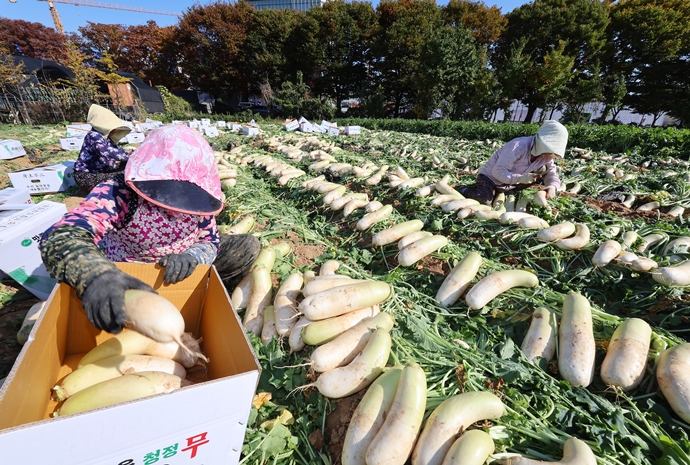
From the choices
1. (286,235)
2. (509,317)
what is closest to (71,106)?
(286,235)

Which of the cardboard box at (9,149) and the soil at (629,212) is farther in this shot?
the cardboard box at (9,149)

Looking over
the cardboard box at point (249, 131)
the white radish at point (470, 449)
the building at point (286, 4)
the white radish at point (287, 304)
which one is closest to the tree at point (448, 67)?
the cardboard box at point (249, 131)

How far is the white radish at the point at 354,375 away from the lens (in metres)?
1.89

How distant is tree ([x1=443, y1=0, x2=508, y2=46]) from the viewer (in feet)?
111

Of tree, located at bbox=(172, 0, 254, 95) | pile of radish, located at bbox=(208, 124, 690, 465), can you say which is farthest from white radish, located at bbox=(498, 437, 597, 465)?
tree, located at bbox=(172, 0, 254, 95)

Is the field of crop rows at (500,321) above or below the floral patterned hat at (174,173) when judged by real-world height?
below

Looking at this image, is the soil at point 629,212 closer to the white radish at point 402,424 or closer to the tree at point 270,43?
the white radish at point 402,424

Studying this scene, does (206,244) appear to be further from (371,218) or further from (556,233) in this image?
(556,233)

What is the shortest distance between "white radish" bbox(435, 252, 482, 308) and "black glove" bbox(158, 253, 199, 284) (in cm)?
216

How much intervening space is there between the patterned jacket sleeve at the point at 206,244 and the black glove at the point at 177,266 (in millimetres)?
168

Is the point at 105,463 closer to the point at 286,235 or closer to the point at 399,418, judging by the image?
the point at 399,418

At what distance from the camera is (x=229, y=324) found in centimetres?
173

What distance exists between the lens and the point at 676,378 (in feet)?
5.60

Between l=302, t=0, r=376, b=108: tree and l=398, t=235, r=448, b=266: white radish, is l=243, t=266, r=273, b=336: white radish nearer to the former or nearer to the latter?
l=398, t=235, r=448, b=266: white radish
